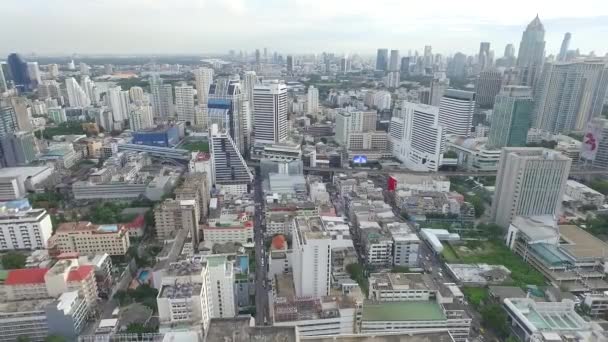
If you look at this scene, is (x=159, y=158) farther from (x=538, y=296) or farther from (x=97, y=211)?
(x=538, y=296)

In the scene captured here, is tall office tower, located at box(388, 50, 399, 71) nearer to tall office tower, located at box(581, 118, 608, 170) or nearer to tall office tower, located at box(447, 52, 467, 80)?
tall office tower, located at box(447, 52, 467, 80)

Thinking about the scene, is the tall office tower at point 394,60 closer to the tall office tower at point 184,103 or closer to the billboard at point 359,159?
the tall office tower at point 184,103

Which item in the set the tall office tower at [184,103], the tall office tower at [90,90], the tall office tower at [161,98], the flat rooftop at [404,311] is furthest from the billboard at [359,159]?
the tall office tower at [90,90]

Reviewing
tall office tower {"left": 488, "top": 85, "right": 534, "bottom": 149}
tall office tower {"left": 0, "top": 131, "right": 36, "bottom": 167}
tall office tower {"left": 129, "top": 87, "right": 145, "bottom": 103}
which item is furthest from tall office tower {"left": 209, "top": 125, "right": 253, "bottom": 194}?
tall office tower {"left": 129, "top": 87, "right": 145, "bottom": 103}

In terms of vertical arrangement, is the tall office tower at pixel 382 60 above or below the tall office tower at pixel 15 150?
above

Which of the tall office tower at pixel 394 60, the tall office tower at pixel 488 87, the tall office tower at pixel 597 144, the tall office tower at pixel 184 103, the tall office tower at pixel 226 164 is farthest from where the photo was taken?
the tall office tower at pixel 394 60

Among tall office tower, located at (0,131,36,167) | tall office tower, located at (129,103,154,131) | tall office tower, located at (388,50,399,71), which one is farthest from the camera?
tall office tower, located at (388,50,399,71)
